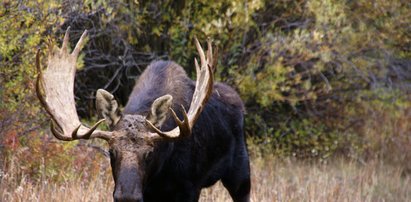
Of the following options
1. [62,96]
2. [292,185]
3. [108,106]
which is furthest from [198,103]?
[292,185]

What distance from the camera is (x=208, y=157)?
7.49 meters

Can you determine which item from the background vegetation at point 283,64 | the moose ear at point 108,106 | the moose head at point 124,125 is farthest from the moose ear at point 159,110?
the background vegetation at point 283,64

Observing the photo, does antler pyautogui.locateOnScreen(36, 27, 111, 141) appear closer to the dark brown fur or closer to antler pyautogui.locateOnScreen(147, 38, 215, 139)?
the dark brown fur

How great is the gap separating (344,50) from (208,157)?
5.54 meters

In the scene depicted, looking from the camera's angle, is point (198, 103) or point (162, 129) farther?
point (162, 129)

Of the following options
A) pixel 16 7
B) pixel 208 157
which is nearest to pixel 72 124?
pixel 208 157

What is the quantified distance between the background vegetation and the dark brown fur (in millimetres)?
1862

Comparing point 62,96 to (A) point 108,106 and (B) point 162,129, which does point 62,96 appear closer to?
(A) point 108,106

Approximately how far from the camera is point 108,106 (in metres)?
6.39

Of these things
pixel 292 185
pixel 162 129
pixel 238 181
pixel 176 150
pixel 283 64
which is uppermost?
pixel 162 129

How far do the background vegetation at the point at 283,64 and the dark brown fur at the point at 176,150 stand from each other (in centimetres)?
186

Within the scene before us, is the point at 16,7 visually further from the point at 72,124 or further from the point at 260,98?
the point at 260,98

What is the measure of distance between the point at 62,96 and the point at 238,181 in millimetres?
2203

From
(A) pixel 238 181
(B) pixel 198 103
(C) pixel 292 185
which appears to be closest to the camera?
(B) pixel 198 103
